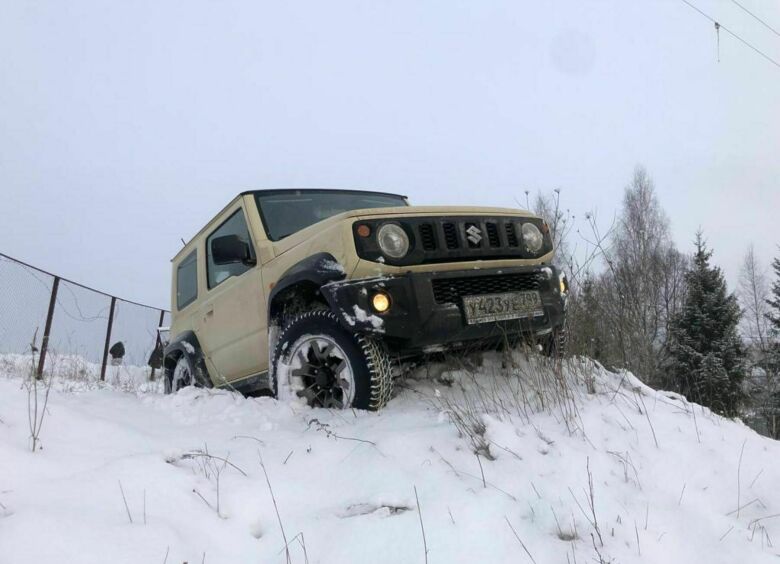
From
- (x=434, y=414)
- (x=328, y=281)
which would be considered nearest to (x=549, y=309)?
(x=434, y=414)

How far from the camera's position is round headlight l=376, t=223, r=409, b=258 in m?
2.84

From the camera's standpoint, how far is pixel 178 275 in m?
5.67

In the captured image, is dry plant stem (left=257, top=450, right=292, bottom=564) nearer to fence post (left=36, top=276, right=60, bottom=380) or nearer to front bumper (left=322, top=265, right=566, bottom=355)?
front bumper (left=322, top=265, right=566, bottom=355)

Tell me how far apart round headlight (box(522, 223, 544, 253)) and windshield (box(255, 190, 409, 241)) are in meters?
1.40

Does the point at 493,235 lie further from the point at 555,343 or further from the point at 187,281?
the point at 187,281

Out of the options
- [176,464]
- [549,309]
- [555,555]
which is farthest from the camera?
[549,309]

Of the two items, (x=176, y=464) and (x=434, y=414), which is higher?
(x=434, y=414)

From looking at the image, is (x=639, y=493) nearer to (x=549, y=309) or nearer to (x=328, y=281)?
(x=549, y=309)

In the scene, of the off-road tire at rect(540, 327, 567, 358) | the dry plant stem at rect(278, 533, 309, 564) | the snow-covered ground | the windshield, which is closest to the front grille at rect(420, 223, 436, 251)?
the snow-covered ground

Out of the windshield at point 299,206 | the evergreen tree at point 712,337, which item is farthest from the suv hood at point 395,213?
the evergreen tree at point 712,337

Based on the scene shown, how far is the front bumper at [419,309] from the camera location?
269 centimetres

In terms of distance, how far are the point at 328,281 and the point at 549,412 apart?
132 centimetres

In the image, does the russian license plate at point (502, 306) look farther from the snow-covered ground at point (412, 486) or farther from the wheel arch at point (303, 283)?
the wheel arch at point (303, 283)

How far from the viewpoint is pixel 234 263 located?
410 cm
